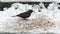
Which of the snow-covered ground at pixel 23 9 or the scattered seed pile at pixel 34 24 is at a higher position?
the snow-covered ground at pixel 23 9

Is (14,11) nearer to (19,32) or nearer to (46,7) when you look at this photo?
(46,7)

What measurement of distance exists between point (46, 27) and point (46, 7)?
2.52 feet

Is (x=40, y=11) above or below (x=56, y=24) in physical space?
above

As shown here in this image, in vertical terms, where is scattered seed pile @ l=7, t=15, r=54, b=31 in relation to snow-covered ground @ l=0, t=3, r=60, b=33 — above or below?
below

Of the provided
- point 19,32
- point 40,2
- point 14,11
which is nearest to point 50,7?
point 40,2

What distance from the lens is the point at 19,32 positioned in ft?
4.88

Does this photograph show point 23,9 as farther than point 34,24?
Yes

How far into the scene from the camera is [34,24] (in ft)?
5.53

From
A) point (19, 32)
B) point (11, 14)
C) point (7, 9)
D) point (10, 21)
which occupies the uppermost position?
point (7, 9)

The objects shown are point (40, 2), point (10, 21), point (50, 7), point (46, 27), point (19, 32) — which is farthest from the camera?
point (40, 2)

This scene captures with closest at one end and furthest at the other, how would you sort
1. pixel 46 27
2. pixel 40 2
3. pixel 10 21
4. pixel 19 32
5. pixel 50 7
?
pixel 19 32, pixel 46 27, pixel 10 21, pixel 50 7, pixel 40 2

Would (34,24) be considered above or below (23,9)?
below

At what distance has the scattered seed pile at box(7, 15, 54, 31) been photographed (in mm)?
1603

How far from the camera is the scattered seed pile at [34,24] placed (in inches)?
63.1
